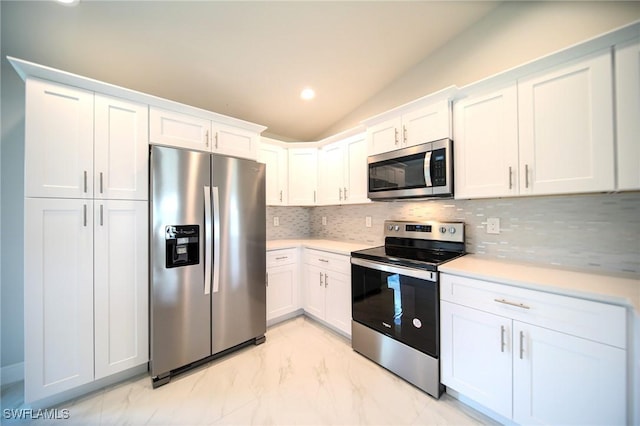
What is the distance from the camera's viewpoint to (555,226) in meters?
1.57

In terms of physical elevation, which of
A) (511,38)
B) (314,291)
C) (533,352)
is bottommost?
(314,291)

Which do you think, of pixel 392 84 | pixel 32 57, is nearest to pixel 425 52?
pixel 392 84

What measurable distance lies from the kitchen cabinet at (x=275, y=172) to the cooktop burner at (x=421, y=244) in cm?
134

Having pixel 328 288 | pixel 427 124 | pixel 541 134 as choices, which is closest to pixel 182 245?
pixel 328 288

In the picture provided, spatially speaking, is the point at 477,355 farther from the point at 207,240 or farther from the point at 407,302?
the point at 207,240

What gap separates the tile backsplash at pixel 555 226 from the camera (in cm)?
135

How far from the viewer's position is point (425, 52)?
85.9 inches

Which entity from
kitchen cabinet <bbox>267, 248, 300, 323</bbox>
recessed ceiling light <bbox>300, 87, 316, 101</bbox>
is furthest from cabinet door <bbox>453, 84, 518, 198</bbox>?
kitchen cabinet <bbox>267, 248, 300, 323</bbox>

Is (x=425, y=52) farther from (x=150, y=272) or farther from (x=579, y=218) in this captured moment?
(x=150, y=272)

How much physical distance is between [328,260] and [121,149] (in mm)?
2014

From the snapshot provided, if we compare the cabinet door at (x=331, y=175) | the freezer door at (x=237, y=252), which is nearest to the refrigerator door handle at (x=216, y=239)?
A: the freezer door at (x=237, y=252)

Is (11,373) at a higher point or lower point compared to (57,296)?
lower

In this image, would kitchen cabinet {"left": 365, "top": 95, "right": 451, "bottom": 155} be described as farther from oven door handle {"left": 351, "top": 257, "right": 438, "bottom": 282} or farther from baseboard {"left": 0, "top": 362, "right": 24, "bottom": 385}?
baseboard {"left": 0, "top": 362, "right": 24, "bottom": 385}

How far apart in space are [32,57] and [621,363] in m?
3.98
